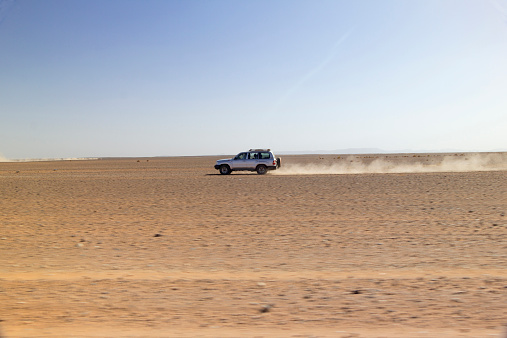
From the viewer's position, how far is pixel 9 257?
7785mm

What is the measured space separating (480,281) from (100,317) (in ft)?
18.0

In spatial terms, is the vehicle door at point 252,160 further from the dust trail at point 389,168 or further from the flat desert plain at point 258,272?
the flat desert plain at point 258,272

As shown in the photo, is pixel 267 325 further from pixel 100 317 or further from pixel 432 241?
pixel 432 241

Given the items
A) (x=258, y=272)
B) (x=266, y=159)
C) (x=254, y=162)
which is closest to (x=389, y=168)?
(x=266, y=159)

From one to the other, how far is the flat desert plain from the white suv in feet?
58.6

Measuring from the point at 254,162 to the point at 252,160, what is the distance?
10.9 inches

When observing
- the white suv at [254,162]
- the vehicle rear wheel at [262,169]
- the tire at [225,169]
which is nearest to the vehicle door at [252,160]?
the white suv at [254,162]

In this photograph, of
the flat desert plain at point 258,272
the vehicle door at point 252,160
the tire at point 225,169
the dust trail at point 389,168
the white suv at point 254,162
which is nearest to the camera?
the flat desert plain at point 258,272

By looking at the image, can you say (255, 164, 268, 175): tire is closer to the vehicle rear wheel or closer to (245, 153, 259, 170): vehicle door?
the vehicle rear wheel

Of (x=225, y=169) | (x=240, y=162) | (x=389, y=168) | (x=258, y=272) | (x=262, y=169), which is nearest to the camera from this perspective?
(x=258, y=272)

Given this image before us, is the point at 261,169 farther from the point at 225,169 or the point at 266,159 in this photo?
the point at 225,169

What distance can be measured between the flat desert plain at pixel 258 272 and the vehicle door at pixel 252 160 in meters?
18.4

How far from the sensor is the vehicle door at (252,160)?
1252 inches

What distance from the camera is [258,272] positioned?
6.38m
